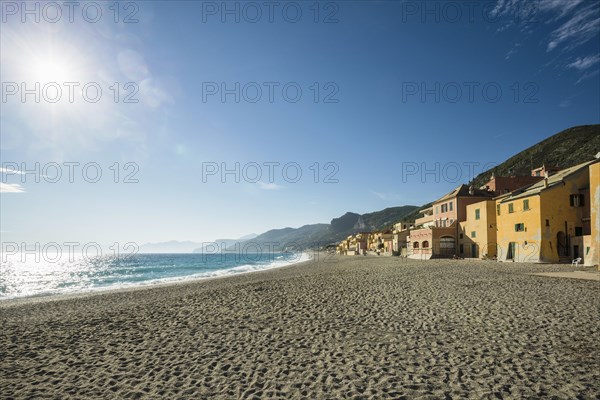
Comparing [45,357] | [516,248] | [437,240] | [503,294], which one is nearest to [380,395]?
[45,357]

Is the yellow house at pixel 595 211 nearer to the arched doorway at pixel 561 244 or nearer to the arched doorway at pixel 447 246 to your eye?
the arched doorway at pixel 561 244

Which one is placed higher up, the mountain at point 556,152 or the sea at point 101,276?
the mountain at point 556,152

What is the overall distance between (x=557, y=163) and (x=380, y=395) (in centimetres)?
10911

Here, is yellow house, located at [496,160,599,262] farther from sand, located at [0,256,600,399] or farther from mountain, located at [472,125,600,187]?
mountain, located at [472,125,600,187]

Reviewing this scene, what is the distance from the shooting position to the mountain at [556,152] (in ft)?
275

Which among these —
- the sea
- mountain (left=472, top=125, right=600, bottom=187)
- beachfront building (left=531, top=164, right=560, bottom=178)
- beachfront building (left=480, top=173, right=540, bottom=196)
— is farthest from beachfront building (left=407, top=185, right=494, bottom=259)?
mountain (left=472, top=125, right=600, bottom=187)

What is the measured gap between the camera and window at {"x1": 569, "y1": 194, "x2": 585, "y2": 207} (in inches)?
1156

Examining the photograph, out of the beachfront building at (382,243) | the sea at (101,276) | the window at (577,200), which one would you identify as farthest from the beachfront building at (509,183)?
the sea at (101,276)

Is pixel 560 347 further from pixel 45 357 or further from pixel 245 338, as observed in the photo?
pixel 45 357

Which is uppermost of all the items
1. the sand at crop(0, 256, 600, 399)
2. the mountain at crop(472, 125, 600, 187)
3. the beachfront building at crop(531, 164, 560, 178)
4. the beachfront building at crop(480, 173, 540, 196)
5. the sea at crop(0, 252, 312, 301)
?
the mountain at crop(472, 125, 600, 187)

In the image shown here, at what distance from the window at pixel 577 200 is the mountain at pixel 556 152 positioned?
65112 mm

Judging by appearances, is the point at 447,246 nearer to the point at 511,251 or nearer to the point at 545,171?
the point at 511,251

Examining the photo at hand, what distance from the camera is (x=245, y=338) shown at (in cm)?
948

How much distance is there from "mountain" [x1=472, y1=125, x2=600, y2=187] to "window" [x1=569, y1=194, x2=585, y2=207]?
65112mm
